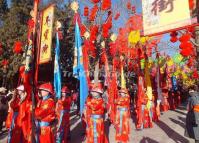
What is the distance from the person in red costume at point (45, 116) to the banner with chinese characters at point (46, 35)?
839 mm

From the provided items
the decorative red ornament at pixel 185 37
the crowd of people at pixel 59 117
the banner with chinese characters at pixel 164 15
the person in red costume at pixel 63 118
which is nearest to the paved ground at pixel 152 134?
the crowd of people at pixel 59 117

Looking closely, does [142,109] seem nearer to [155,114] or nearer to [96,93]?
[155,114]

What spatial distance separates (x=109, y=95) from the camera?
48.3ft

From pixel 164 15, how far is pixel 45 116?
11.8ft

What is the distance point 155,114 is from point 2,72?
12300mm

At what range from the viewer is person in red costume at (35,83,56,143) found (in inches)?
305

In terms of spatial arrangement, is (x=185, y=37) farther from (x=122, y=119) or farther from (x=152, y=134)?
(x=122, y=119)

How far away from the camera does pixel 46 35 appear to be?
305 inches

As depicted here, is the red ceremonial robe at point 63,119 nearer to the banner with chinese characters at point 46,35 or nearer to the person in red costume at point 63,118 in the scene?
the person in red costume at point 63,118

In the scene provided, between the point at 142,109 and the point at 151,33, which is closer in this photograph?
the point at 151,33

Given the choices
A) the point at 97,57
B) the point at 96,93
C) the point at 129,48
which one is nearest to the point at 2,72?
the point at 97,57

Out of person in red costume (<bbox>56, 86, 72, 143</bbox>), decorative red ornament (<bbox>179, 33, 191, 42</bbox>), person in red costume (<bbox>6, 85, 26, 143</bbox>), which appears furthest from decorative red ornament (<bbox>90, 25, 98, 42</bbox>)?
person in red costume (<bbox>6, 85, 26, 143</bbox>)

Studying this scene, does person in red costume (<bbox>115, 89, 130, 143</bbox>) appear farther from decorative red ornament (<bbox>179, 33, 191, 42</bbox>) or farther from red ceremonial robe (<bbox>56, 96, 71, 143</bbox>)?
decorative red ornament (<bbox>179, 33, 191, 42</bbox>)

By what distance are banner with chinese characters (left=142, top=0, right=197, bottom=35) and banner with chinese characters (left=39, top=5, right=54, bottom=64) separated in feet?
7.33
